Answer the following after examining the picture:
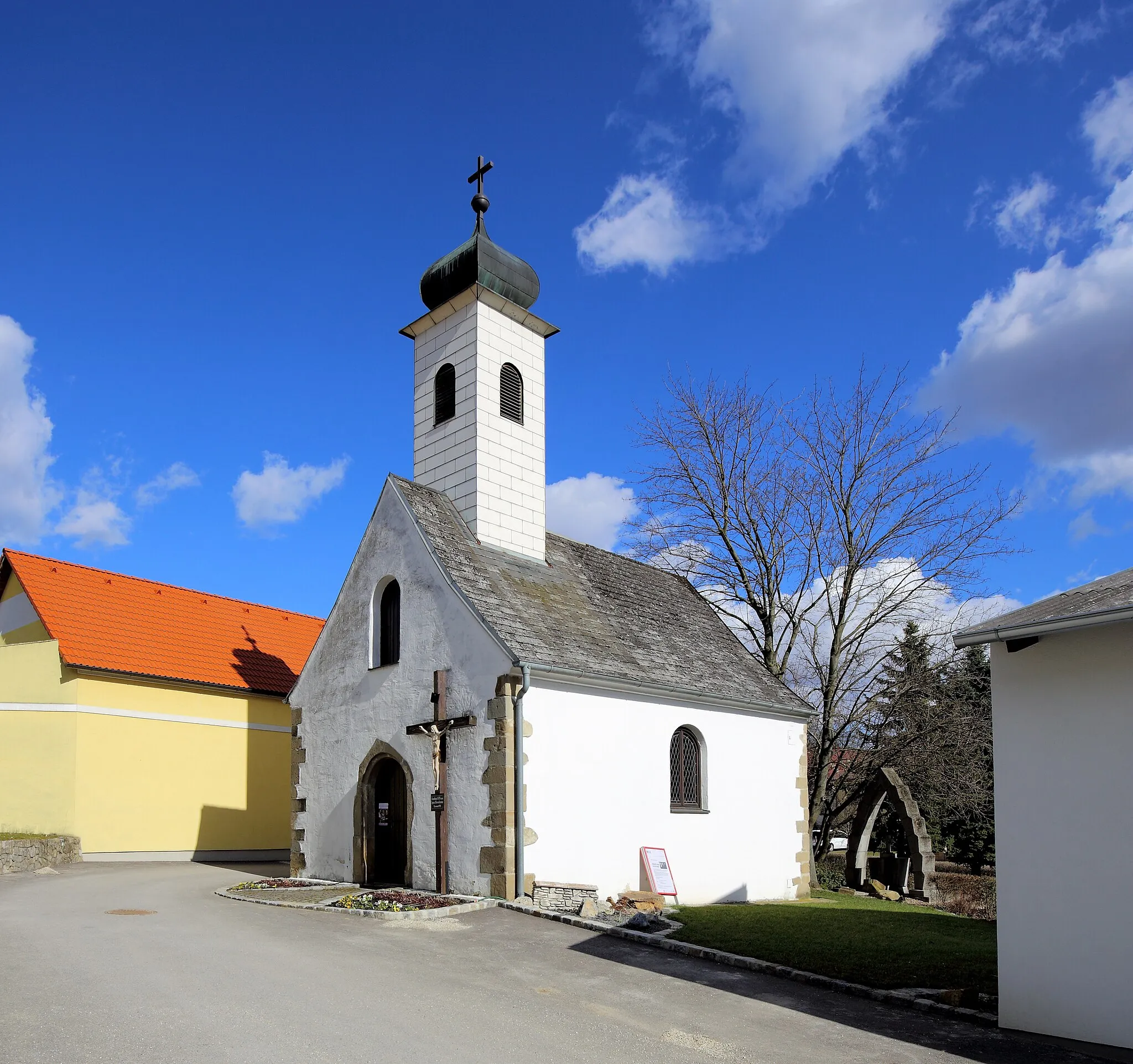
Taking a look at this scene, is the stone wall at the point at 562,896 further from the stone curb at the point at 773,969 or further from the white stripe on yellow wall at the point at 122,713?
the white stripe on yellow wall at the point at 122,713

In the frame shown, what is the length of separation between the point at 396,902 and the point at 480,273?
1132 cm

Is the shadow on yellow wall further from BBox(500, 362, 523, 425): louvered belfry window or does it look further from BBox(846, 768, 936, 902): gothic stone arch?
BBox(846, 768, 936, 902): gothic stone arch

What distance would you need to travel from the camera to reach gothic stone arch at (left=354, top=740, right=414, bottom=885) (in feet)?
52.5

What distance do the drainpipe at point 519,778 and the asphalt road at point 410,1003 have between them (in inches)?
72.7

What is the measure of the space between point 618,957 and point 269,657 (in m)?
17.6

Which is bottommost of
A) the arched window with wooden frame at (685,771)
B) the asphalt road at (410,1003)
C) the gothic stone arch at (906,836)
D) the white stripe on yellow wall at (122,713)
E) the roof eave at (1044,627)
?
the gothic stone arch at (906,836)

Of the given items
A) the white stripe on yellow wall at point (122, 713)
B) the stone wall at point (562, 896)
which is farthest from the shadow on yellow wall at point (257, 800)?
the stone wall at point (562, 896)

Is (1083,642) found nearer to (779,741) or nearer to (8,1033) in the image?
(8,1033)

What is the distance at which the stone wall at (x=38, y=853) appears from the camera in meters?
18.0

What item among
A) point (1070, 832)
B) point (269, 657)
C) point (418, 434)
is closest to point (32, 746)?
point (269, 657)

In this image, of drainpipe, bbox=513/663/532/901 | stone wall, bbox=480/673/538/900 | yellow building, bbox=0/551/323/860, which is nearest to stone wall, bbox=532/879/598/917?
stone wall, bbox=480/673/538/900

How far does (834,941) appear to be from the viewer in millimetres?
12109

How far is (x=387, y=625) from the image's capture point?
17.4 m

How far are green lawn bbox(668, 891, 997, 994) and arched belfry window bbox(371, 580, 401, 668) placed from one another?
20.6ft
